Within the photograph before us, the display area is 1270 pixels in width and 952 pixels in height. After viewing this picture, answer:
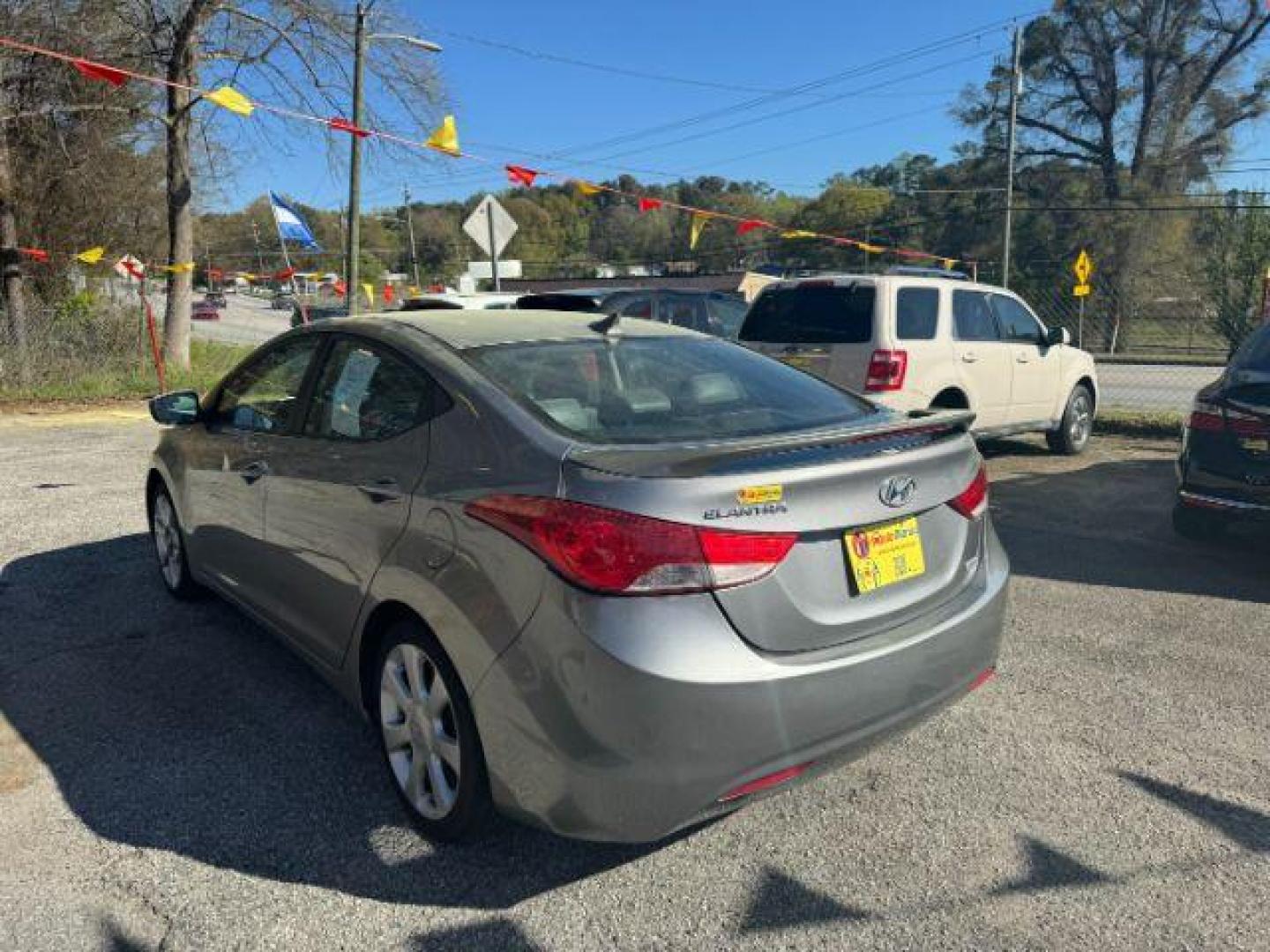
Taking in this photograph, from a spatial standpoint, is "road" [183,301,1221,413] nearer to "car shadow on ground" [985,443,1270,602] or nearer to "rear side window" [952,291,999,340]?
"rear side window" [952,291,999,340]

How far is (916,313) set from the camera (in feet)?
26.3

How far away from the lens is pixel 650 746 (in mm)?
2275

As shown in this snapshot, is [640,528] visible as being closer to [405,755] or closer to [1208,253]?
[405,755]

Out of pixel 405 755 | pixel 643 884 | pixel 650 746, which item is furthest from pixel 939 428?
pixel 405 755

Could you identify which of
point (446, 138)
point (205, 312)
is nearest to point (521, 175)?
point (446, 138)

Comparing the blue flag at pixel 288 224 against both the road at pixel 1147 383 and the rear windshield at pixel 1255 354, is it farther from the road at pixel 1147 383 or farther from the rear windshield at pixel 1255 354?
the rear windshield at pixel 1255 354

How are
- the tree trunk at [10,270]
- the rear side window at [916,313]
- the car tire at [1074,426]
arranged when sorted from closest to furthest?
the rear side window at [916,313], the car tire at [1074,426], the tree trunk at [10,270]

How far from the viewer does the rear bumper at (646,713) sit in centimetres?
226

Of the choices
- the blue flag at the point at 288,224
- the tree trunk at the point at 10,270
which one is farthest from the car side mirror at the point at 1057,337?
the tree trunk at the point at 10,270

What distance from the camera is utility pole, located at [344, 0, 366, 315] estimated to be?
1792 cm

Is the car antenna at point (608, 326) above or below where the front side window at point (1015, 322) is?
below

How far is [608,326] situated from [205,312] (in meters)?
60.8

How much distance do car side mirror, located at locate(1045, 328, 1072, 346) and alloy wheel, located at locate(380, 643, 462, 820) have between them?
26.4 feet

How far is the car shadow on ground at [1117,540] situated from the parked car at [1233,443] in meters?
0.36
